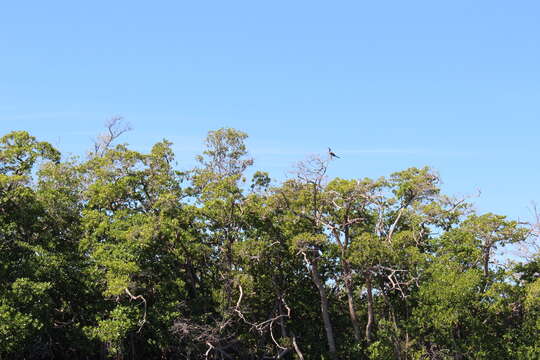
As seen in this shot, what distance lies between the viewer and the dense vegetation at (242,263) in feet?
72.8

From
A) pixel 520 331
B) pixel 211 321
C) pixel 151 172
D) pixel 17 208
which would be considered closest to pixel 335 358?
pixel 211 321

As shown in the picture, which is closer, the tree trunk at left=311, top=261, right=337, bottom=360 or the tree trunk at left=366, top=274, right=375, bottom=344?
the tree trunk at left=366, top=274, right=375, bottom=344

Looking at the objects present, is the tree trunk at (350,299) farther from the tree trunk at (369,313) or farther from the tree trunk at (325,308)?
the tree trunk at (325,308)

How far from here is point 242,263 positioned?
79.0 feet

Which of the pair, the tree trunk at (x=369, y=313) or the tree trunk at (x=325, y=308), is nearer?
the tree trunk at (x=369, y=313)

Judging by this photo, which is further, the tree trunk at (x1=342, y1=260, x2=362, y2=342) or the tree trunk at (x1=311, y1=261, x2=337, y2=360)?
the tree trunk at (x1=311, y1=261, x2=337, y2=360)

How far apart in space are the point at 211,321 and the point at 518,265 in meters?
12.3

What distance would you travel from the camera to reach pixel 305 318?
26984mm

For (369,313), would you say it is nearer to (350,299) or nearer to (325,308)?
(350,299)

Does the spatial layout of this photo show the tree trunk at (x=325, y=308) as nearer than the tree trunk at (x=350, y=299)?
No

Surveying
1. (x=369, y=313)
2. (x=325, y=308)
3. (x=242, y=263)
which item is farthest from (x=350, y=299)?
(x=242, y=263)

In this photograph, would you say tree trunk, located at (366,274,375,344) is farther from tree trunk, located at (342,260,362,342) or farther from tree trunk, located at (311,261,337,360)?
tree trunk, located at (311,261,337,360)

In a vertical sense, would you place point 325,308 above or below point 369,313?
above

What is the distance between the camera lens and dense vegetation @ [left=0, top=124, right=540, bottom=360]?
72.8 feet
